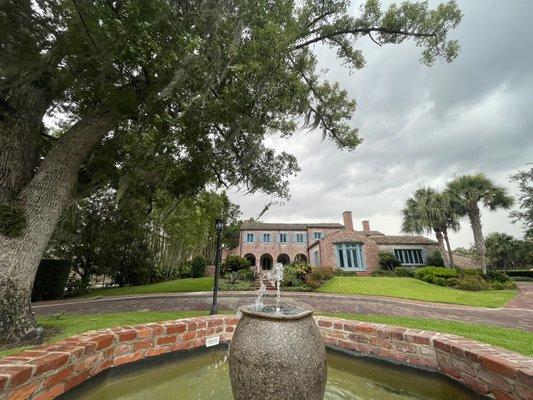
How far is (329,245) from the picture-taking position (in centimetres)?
2458

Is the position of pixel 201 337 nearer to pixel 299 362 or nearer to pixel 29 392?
pixel 29 392

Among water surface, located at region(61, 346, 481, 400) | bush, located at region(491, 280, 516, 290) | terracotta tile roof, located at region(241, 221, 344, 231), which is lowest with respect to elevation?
water surface, located at region(61, 346, 481, 400)

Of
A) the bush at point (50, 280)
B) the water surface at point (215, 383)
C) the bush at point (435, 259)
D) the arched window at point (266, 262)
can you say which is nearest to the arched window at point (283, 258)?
the arched window at point (266, 262)

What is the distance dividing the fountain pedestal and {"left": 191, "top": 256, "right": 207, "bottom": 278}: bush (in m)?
25.6

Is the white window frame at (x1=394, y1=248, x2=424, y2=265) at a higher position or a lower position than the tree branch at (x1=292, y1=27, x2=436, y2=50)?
lower

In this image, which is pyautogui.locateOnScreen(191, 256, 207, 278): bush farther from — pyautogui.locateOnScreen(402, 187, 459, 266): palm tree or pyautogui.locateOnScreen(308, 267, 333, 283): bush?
pyautogui.locateOnScreen(402, 187, 459, 266): palm tree

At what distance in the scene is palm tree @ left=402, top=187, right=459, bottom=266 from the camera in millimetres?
20906

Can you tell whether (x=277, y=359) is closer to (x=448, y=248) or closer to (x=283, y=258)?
(x=448, y=248)

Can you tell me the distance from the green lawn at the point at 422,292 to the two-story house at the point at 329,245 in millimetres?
6709

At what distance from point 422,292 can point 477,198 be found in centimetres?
1167

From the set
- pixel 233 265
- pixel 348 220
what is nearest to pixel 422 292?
pixel 233 265

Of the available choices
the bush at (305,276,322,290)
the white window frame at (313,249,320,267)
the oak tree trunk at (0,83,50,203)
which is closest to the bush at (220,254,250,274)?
the bush at (305,276,322,290)

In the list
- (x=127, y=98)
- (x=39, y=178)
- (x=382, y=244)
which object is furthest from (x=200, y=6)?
(x=382, y=244)

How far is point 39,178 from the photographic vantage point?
5074mm
